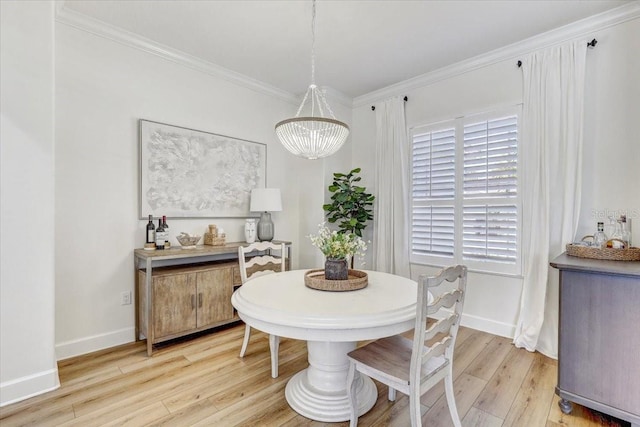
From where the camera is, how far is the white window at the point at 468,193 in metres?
2.97

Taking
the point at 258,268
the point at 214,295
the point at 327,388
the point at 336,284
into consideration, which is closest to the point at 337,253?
the point at 336,284

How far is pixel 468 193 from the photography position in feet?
10.6

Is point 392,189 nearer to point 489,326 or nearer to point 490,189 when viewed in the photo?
point 490,189

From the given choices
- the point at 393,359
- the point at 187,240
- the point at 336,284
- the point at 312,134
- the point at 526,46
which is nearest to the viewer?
the point at 393,359

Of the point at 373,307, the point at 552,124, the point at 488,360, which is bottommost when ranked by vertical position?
the point at 488,360

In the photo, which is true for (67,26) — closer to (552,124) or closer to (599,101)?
(552,124)

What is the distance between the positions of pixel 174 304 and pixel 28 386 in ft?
3.27

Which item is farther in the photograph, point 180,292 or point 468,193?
point 468,193

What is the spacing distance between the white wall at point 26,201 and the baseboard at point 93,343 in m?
0.48

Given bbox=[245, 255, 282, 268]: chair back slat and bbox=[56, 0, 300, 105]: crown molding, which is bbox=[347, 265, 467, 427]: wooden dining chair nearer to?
bbox=[245, 255, 282, 268]: chair back slat

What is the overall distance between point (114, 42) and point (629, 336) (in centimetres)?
427

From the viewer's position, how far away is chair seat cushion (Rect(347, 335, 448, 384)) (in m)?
1.52

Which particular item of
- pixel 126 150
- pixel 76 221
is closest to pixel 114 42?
pixel 126 150

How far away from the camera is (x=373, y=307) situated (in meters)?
1.61
